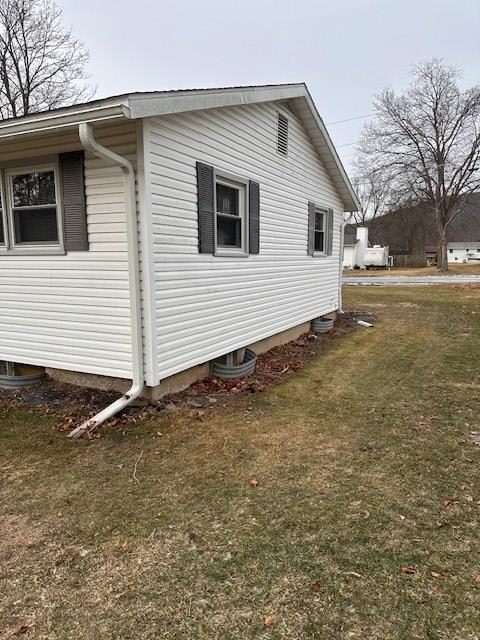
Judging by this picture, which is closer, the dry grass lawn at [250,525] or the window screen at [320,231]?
the dry grass lawn at [250,525]

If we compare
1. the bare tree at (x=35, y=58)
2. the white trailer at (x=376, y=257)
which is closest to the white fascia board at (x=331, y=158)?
the bare tree at (x=35, y=58)

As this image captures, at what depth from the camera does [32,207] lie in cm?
493

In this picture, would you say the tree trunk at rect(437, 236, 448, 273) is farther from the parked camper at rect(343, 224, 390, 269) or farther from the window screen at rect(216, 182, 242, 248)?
the window screen at rect(216, 182, 242, 248)

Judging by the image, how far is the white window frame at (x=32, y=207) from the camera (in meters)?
4.69

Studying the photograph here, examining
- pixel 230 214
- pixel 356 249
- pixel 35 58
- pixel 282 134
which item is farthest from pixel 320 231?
pixel 356 249

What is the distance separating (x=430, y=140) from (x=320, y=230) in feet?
83.7

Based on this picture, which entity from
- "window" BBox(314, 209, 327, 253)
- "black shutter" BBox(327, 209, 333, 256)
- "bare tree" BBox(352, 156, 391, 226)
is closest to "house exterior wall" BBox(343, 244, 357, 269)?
"bare tree" BBox(352, 156, 391, 226)

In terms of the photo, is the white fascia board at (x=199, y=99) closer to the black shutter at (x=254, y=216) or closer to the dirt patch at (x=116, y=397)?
the black shutter at (x=254, y=216)

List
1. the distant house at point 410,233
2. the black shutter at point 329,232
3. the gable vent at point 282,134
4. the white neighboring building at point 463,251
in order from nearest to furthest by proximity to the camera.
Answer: the gable vent at point 282,134 → the black shutter at point 329,232 → the distant house at point 410,233 → the white neighboring building at point 463,251

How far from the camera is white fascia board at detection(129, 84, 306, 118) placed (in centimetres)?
376

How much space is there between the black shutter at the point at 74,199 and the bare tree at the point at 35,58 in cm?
1468

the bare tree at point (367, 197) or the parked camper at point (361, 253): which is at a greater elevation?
the bare tree at point (367, 197)

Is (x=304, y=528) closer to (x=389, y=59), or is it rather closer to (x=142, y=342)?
(x=142, y=342)

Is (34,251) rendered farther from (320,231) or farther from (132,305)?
(320,231)
